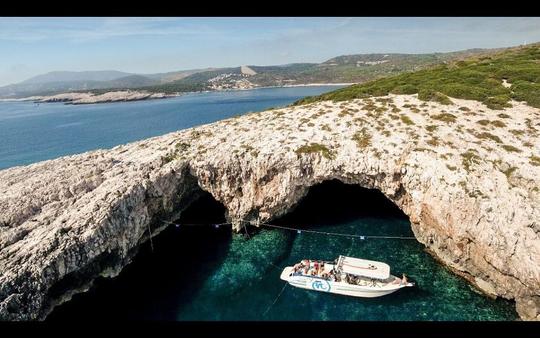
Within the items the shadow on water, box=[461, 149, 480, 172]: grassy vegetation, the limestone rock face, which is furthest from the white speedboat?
box=[461, 149, 480, 172]: grassy vegetation

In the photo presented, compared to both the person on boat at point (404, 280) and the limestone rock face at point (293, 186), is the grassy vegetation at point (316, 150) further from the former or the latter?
the person on boat at point (404, 280)

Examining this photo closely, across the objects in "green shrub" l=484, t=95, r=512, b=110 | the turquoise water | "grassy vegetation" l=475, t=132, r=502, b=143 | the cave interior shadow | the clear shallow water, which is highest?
"green shrub" l=484, t=95, r=512, b=110

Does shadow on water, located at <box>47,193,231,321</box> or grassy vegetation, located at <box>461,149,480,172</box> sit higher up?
grassy vegetation, located at <box>461,149,480,172</box>

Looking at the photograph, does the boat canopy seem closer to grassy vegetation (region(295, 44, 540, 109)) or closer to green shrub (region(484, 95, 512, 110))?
grassy vegetation (region(295, 44, 540, 109))

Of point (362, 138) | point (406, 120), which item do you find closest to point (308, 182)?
point (362, 138)
